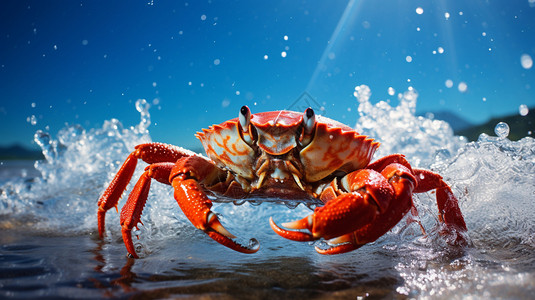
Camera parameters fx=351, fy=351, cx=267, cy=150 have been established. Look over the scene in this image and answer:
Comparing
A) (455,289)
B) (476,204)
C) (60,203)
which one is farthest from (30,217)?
(476,204)

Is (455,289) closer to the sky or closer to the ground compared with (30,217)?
closer to the ground

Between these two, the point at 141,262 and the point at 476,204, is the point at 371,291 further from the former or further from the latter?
the point at 476,204

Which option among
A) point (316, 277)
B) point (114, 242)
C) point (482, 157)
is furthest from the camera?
point (482, 157)

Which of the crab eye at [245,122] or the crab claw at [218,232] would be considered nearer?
the crab claw at [218,232]

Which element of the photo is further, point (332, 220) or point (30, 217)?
point (30, 217)

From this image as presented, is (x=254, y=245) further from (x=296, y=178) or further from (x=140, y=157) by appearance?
(x=140, y=157)

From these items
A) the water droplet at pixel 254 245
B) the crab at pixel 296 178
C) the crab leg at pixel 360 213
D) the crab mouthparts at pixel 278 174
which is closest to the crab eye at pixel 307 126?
the crab at pixel 296 178

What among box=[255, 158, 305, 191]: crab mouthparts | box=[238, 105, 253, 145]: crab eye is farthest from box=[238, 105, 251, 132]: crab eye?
box=[255, 158, 305, 191]: crab mouthparts

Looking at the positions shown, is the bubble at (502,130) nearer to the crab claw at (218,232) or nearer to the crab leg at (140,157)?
the crab leg at (140,157)
